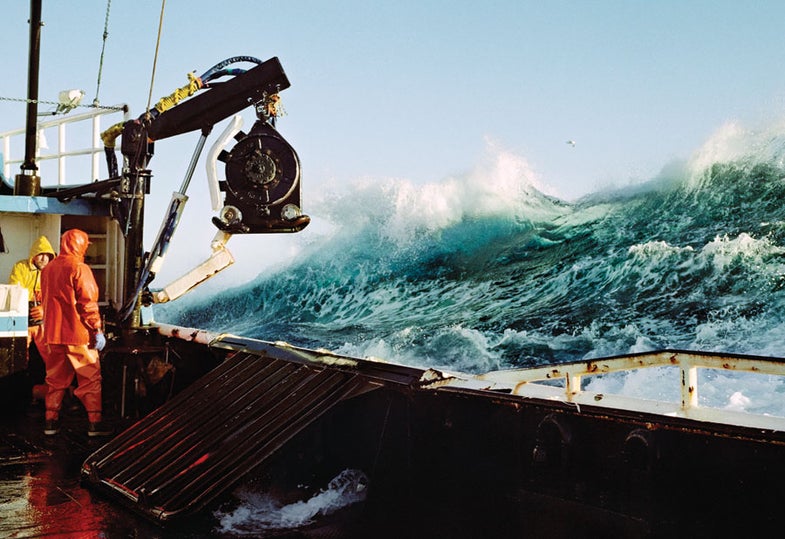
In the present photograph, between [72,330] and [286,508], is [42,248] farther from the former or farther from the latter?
[286,508]

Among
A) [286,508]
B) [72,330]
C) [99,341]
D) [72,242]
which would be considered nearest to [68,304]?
[72,330]

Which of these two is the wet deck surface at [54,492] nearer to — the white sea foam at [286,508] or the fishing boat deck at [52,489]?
the fishing boat deck at [52,489]

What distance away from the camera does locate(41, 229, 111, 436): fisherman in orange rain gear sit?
6094 millimetres

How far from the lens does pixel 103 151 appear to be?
834 centimetres

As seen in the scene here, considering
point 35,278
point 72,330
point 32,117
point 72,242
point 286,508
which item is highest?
point 32,117

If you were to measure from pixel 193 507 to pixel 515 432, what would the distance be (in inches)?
70.0

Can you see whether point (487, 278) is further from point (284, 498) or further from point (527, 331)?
point (284, 498)

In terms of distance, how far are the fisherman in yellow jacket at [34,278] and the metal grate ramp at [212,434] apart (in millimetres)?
2695

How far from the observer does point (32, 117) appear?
9.08 meters

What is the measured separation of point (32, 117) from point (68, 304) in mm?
3945

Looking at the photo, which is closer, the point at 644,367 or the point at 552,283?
the point at 644,367

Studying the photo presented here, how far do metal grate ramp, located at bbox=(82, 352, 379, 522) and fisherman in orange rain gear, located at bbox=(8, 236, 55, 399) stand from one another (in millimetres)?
2687

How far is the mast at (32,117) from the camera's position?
8516 mm

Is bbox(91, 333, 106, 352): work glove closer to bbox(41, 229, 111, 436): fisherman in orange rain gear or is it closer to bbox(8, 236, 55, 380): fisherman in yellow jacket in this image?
bbox(41, 229, 111, 436): fisherman in orange rain gear
